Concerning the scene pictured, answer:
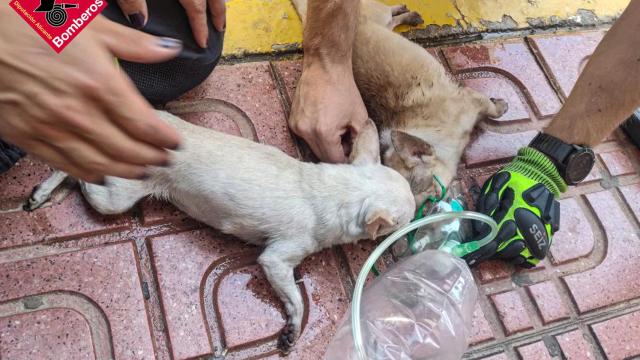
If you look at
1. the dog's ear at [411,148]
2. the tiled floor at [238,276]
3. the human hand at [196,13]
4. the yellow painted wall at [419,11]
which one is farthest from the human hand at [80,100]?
the yellow painted wall at [419,11]

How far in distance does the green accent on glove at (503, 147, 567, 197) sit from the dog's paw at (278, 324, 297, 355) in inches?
55.2

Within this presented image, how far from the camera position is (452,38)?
3686mm

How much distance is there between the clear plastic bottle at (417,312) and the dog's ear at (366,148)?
494 mm

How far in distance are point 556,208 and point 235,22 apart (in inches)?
77.5

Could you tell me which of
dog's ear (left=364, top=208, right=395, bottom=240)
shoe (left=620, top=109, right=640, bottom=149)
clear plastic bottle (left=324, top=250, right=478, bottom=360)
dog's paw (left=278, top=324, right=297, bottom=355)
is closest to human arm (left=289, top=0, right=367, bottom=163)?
dog's ear (left=364, top=208, right=395, bottom=240)

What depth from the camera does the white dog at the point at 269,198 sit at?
2389 millimetres

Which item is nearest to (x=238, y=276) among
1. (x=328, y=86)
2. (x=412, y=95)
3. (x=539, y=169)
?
(x=328, y=86)

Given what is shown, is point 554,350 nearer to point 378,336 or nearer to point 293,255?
point 378,336

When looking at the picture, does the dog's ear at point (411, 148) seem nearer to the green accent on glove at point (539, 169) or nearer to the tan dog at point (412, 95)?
the tan dog at point (412, 95)

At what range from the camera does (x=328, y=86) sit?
294 cm

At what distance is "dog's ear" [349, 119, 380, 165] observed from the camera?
8.89ft

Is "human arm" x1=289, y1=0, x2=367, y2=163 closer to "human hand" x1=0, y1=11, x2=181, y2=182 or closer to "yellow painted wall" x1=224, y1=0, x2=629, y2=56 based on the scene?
"yellow painted wall" x1=224, y1=0, x2=629, y2=56

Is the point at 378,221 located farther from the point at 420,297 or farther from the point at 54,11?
the point at 54,11

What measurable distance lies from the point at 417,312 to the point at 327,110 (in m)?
1.04
